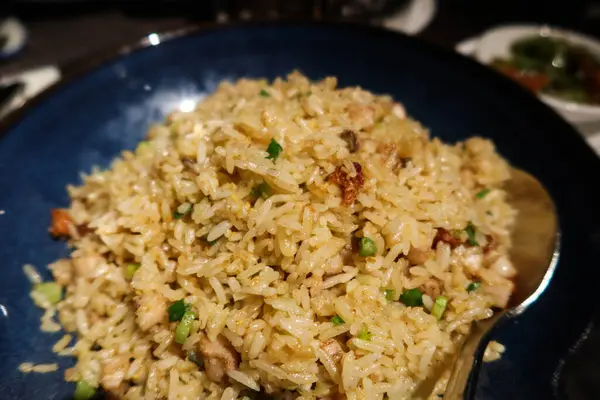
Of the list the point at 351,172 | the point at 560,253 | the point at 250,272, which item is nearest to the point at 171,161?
the point at 250,272

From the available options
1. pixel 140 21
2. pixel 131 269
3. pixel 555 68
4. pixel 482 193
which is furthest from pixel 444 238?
pixel 140 21

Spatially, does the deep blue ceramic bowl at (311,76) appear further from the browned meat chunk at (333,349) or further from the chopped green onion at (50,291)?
the browned meat chunk at (333,349)

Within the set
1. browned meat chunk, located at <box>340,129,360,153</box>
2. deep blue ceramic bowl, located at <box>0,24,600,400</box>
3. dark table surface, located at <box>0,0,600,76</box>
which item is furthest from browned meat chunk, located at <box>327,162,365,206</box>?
dark table surface, located at <box>0,0,600,76</box>

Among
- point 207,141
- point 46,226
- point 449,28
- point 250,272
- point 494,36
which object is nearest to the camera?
point 250,272

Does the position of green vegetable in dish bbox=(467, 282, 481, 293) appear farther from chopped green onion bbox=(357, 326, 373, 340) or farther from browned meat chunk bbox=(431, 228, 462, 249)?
chopped green onion bbox=(357, 326, 373, 340)

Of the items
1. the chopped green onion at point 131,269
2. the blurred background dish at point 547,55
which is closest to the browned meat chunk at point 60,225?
the chopped green onion at point 131,269

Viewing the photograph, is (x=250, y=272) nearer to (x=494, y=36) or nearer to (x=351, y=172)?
(x=351, y=172)
